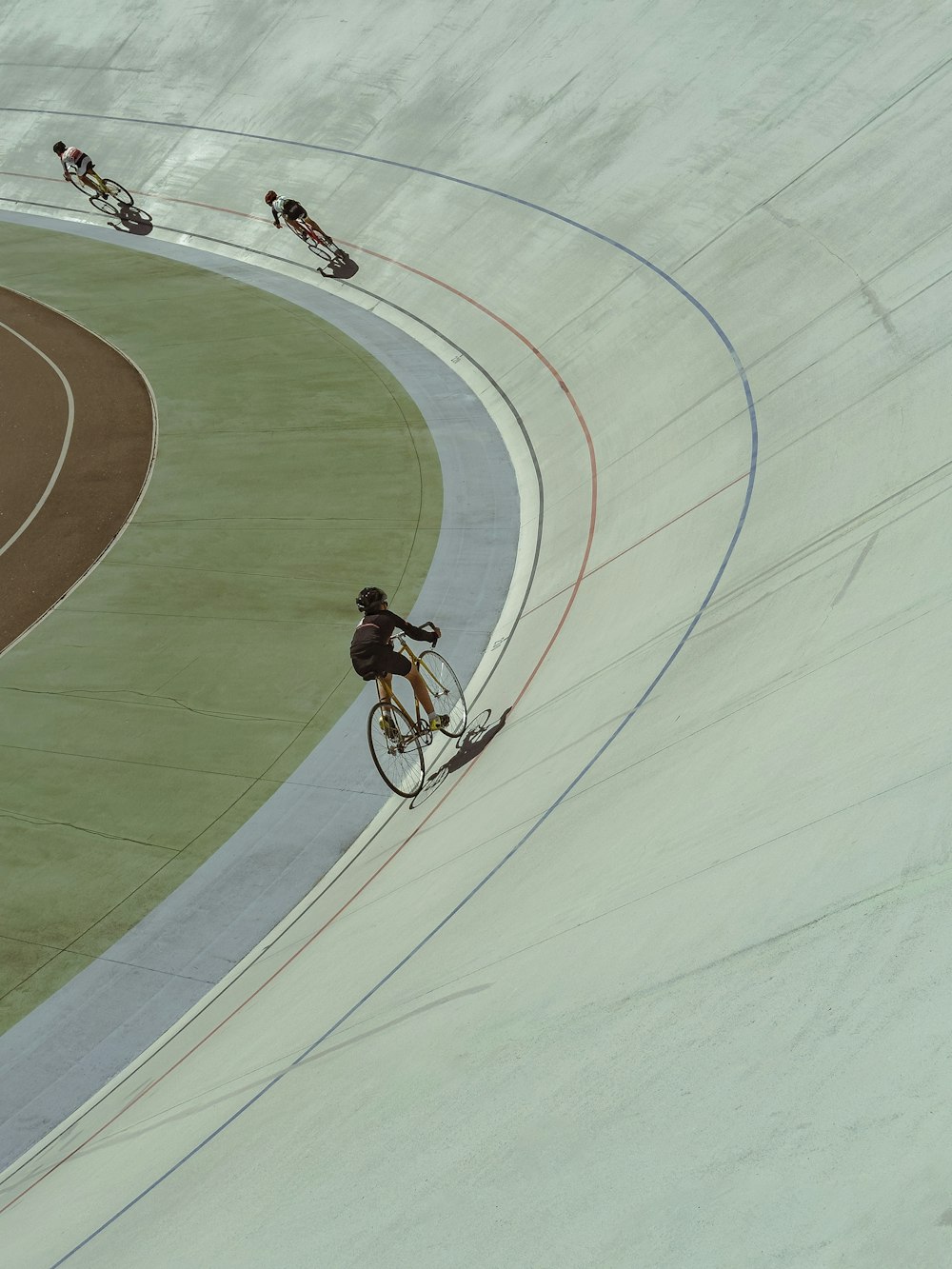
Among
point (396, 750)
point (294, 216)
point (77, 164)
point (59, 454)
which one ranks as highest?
point (77, 164)

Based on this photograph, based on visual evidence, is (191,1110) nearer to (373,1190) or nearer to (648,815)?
(373,1190)

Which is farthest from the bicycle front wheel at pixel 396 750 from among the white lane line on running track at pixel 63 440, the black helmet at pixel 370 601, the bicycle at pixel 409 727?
the white lane line on running track at pixel 63 440

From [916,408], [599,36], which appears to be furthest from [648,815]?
[599,36]

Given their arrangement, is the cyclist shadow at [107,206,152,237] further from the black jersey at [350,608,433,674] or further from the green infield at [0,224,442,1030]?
the black jersey at [350,608,433,674]

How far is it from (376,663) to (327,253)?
10628 mm

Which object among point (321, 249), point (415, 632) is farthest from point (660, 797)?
point (321, 249)

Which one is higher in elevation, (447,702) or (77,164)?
(77,164)

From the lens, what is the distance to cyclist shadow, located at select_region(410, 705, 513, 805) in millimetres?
7973

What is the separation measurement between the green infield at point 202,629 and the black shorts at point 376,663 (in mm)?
1664

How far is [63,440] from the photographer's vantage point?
1337 cm

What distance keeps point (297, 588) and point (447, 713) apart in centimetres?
281

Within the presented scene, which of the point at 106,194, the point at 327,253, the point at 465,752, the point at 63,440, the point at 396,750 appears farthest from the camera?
the point at 106,194

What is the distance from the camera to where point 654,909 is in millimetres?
5254

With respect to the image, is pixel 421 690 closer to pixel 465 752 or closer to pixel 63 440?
pixel 465 752
